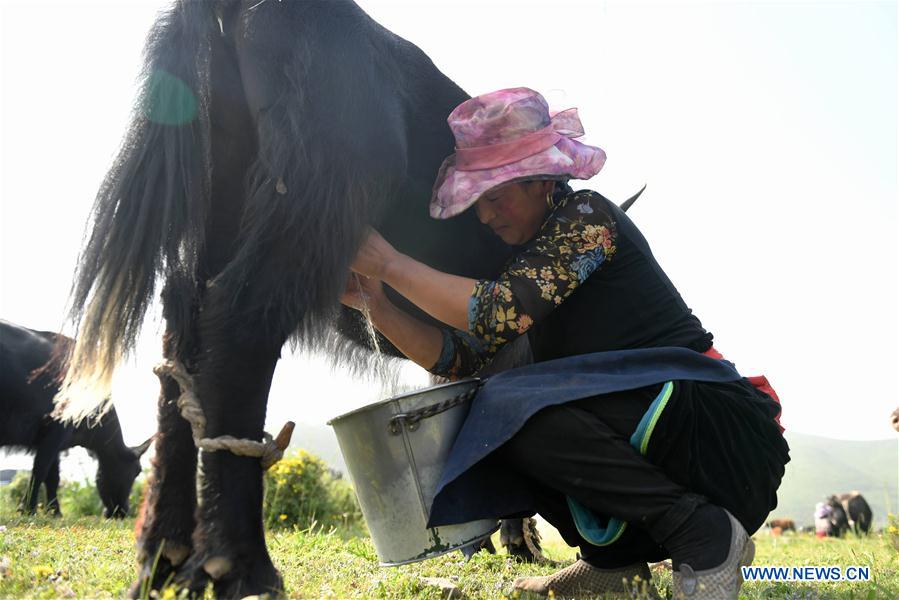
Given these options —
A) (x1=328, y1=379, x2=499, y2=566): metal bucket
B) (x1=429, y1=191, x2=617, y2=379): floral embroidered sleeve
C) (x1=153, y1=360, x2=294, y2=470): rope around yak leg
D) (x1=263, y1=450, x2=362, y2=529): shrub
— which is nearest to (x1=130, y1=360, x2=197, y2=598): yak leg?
(x1=153, y1=360, x2=294, y2=470): rope around yak leg

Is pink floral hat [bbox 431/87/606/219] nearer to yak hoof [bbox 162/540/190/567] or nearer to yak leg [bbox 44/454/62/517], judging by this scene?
yak hoof [bbox 162/540/190/567]

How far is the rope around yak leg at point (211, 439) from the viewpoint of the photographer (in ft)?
5.67

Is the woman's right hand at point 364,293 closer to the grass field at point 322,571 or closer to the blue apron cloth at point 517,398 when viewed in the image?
the blue apron cloth at point 517,398

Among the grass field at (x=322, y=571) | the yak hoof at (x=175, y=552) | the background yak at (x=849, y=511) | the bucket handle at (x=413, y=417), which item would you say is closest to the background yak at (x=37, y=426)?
the grass field at (x=322, y=571)

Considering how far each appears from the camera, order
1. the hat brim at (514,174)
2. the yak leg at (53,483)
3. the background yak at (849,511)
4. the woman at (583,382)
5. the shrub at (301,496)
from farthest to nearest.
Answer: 1. the background yak at (849,511)
2. the yak leg at (53,483)
3. the shrub at (301,496)
4. the hat brim at (514,174)
5. the woman at (583,382)

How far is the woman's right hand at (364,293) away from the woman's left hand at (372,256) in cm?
22

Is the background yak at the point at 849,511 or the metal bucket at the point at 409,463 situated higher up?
the metal bucket at the point at 409,463

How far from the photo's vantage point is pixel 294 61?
1979mm

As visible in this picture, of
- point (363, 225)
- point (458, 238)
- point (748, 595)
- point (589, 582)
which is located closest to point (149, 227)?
point (363, 225)

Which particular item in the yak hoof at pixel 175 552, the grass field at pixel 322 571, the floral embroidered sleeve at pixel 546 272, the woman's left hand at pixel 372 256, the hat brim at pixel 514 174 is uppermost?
the hat brim at pixel 514 174

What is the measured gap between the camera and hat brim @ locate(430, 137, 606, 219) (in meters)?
2.09

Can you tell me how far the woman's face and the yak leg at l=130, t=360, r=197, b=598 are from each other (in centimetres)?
93

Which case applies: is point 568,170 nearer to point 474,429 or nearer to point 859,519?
point 474,429

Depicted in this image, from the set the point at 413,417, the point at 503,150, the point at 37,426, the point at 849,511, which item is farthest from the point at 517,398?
the point at 849,511
